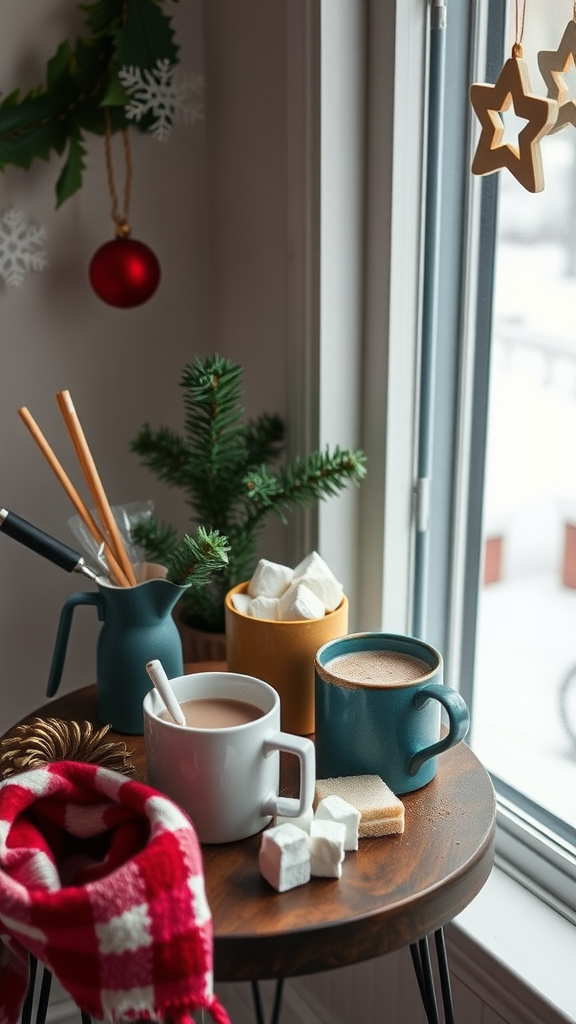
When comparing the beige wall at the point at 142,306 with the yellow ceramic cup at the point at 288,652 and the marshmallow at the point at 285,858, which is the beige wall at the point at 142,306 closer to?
the yellow ceramic cup at the point at 288,652

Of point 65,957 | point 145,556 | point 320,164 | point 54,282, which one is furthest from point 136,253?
point 65,957

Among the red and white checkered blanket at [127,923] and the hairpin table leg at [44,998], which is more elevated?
the red and white checkered blanket at [127,923]

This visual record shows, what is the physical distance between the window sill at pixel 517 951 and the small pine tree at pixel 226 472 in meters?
0.42

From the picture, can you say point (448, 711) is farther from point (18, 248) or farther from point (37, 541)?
point (18, 248)

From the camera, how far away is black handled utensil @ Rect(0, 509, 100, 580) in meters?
0.90

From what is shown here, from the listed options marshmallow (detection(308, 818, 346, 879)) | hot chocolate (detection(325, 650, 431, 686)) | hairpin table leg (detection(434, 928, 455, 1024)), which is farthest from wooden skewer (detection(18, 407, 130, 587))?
hairpin table leg (detection(434, 928, 455, 1024))

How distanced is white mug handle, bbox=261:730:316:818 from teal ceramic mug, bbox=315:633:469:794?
0.20 ft

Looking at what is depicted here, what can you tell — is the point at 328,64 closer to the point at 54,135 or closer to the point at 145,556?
the point at 54,135

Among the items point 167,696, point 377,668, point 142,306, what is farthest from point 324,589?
point 142,306

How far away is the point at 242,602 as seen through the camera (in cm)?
98

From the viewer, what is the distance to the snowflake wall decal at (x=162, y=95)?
3.77 ft

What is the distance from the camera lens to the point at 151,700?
2.74 feet

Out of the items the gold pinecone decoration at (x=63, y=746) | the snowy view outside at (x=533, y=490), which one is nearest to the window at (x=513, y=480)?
the snowy view outside at (x=533, y=490)

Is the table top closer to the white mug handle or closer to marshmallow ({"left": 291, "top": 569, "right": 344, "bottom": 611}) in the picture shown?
the white mug handle
